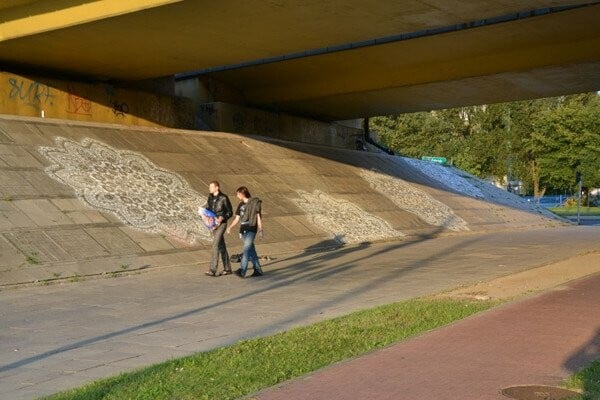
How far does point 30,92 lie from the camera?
76.3 ft

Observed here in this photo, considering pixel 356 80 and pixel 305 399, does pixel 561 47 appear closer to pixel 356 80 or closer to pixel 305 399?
pixel 356 80

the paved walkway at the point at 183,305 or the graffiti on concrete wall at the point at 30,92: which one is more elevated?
the graffiti on concrete wall at the point at 30,92

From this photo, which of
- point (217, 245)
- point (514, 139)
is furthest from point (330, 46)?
point (514, 139)

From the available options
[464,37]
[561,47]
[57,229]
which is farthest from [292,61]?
[57,229]

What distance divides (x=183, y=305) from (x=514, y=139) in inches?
2525

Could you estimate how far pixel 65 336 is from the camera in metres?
8.88

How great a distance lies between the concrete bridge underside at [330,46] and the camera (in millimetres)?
17406

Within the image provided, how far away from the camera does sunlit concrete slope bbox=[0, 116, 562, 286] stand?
15.7 metres

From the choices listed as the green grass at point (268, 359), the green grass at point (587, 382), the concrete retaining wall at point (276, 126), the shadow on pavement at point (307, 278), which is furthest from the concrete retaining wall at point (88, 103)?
the green grass at point (587, 382)

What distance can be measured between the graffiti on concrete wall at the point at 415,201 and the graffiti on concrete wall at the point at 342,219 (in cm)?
364

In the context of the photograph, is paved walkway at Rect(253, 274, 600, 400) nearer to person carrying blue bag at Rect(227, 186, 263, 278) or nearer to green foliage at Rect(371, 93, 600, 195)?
person carrying blue bag at Rect(227, 186, 263, 278)

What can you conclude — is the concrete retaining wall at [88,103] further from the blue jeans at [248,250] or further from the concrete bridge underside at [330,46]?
the blue jeans at [248,250]

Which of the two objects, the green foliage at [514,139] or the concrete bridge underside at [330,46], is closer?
the concrete bridge underside at [330,46]

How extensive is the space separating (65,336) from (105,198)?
10.0 meters
